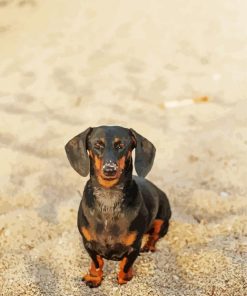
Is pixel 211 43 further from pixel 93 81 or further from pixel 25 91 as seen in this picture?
pixel 25 91

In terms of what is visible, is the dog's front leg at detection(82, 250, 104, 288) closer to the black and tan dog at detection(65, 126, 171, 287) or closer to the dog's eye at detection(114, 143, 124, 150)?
the black and tan dog at detection(65, 126, 171, 287)

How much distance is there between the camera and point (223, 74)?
5301mm

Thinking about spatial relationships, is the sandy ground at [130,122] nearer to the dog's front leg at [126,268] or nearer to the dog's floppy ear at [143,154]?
the dog's front leg at [126,268]

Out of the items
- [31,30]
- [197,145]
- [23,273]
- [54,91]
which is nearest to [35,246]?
[23,273]

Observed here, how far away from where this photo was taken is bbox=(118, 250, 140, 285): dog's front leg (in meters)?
2.66

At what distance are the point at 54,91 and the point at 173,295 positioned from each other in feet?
9.22

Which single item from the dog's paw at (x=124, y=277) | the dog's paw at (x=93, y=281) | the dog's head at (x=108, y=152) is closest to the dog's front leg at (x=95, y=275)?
the dog's paw at (x=93, y=281)

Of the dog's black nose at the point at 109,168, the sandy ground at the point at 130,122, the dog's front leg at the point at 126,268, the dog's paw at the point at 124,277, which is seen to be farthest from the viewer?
the sandy ground at the point at 130,122

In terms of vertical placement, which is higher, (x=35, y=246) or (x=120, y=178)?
(x=120, y=178)

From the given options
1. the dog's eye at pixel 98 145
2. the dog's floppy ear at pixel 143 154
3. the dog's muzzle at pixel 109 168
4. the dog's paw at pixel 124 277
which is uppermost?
the dog's eye at pixel 98 145

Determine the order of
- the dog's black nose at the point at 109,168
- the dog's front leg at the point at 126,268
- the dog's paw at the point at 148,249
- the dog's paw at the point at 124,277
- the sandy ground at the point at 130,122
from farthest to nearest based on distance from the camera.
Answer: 1. the dog's paw at the point at 148,249
2. the sandy ground at the point at 130,122
3. the dog's paw at the point at 124,277
4. the dog's front leg at the point at 126,268
5. the dog's black nose at the point at 109,168

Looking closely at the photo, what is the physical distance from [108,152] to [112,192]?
268mm

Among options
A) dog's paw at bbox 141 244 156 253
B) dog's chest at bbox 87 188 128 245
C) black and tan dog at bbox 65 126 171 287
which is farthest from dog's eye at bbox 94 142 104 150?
dog's paw at bbox 141 244 156 253

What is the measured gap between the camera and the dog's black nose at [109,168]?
2.29m
